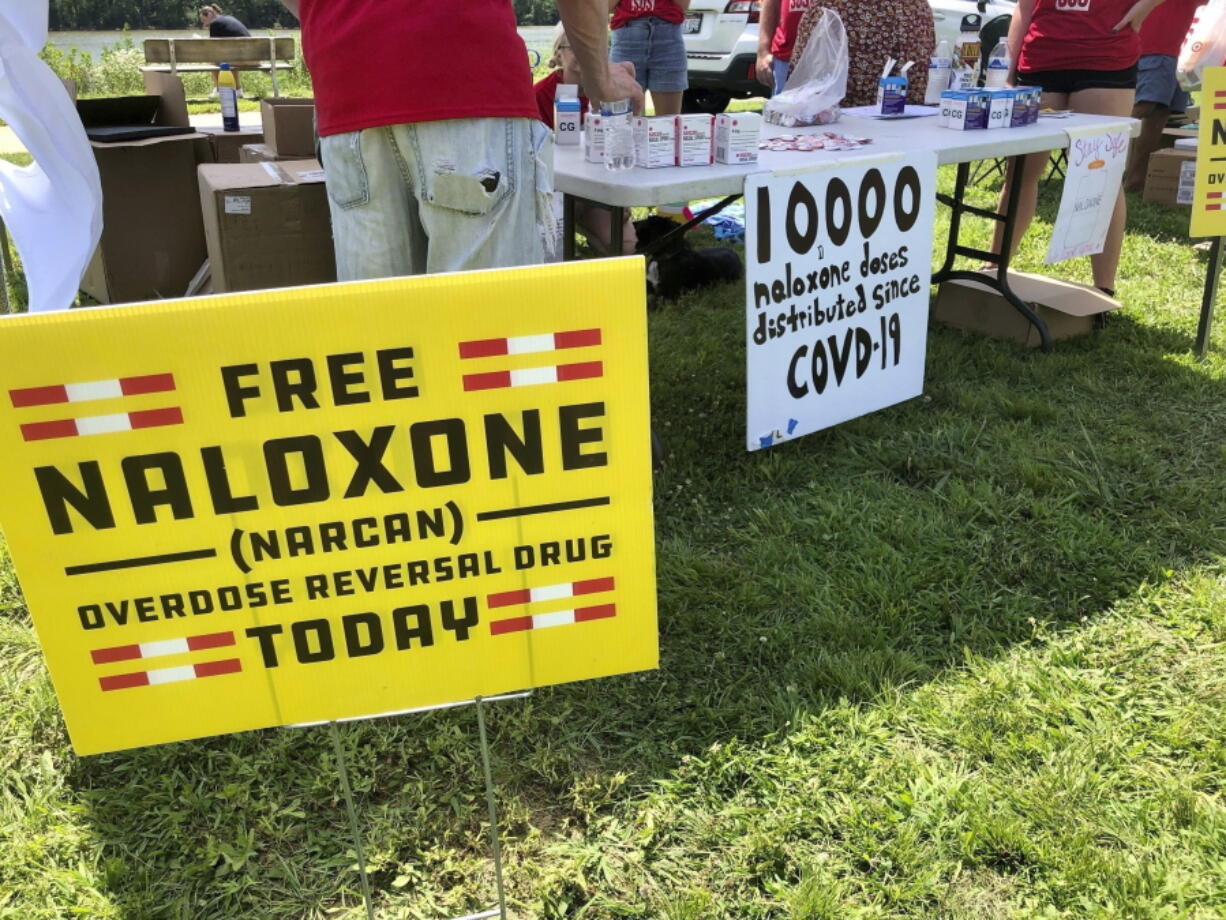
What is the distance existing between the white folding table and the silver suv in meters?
5.54

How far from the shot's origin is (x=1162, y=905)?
5.50 feet

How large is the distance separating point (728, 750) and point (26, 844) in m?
1.35

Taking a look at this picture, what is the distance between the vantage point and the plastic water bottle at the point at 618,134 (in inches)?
109

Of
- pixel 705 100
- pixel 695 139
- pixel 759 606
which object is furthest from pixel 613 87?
pixel 705 100

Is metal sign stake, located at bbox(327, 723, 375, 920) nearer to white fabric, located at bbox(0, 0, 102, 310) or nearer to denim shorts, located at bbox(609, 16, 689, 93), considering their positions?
white fabric, located at bbox(0, 0, 102, 310)

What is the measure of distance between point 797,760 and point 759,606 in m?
0.53

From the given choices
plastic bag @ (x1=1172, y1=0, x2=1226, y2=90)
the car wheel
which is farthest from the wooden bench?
plastic bag @ (x1=1172, y1=0, x2=1226, y2=90)

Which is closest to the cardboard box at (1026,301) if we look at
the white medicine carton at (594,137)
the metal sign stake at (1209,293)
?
the metal sign stake at (1209,293)

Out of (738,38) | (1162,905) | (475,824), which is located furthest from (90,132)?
(738,38)

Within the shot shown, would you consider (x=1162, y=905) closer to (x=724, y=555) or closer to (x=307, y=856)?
(x=724, y=555)

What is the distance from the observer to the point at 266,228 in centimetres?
292

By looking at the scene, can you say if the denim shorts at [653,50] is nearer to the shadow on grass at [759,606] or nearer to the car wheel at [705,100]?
the shadow on grass at [759,606]

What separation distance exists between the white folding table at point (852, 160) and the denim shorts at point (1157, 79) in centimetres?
328

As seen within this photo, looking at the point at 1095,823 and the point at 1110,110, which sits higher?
the point at 1110,110
